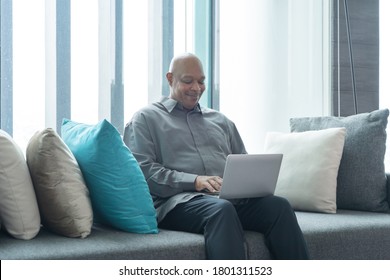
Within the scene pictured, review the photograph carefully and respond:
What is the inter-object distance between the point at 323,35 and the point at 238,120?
848 mm

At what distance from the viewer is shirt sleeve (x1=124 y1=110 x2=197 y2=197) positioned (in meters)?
2.76

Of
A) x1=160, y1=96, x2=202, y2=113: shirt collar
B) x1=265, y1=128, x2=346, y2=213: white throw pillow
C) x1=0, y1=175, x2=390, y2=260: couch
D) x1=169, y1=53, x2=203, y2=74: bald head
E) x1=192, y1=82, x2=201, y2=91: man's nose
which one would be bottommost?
x1=0, y1=175, x2=390, y2=260: couch

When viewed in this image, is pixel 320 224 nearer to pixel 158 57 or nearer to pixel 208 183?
pixel 208 183

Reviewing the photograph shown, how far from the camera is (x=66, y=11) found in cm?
348

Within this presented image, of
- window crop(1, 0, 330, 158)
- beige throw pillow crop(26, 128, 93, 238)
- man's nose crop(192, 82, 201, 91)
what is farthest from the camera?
window crop(1, 0, 330, 158)

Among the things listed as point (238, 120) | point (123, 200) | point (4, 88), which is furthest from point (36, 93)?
point (238, 120)

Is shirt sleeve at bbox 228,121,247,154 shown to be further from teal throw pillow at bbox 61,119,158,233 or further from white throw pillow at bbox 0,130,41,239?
white throw pillow at bbox 0,130,41,239

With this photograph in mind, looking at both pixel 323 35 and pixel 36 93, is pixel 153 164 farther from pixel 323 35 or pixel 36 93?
pixel 323 35

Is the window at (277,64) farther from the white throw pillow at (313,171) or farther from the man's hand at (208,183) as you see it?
the man's hand at (208,183)

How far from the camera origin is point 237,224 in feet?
8.18

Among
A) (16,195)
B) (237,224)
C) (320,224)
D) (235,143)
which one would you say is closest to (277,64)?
(235,143)

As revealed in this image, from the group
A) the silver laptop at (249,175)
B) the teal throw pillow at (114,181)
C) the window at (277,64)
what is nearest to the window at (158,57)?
the window at (277,64)

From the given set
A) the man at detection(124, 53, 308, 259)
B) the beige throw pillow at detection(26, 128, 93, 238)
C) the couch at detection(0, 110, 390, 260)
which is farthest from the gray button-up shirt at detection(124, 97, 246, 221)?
the beige throw pillow at detection(26, 128, 93, 238)

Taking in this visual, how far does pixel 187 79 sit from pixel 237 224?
87 centimetres
